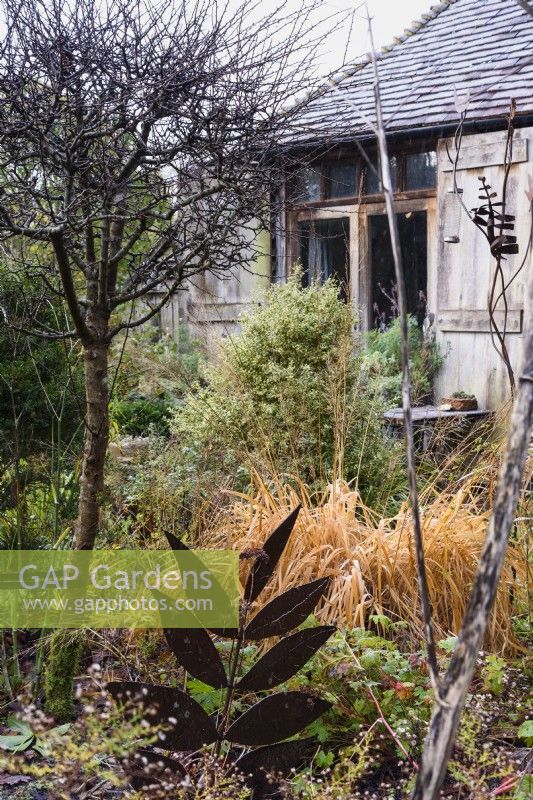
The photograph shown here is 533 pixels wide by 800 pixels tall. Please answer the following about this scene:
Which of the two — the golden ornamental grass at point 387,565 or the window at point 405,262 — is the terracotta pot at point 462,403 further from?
the golden ornamental grass at point 387,565

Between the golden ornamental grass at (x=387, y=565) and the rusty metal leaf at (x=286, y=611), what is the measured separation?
2.71 feet

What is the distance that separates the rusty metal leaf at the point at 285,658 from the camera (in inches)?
92.7

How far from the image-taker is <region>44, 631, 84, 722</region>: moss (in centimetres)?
294

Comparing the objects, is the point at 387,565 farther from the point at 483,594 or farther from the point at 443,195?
the point at 443,195

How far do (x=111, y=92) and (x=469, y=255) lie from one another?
5500mm

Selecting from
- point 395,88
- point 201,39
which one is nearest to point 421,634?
point 201,39

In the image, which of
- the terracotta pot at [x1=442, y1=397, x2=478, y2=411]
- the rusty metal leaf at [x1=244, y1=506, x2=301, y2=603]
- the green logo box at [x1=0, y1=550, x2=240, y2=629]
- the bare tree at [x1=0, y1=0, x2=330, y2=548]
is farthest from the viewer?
the terracotta pot at [x1=442, y1=397, x2=478, y2=411]

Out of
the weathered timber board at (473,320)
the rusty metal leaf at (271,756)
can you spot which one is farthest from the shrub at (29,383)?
the weathered timber board at (473,320)

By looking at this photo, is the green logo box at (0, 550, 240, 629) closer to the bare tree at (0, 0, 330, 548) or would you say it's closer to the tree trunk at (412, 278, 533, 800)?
the bare tree at (0, 0, 330, 548)

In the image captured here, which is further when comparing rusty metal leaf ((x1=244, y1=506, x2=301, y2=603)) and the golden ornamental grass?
the golden ornamental grass

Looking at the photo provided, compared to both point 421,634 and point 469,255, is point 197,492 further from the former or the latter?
point 469,255

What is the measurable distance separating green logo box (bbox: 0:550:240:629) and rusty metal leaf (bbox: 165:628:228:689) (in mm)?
437

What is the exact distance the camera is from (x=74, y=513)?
4414mm

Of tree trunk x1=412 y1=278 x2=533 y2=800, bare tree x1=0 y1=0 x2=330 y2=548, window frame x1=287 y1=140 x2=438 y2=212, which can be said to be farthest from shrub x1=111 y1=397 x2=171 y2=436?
tree trunk x1=412 y1=278 x2=533 y2=800
